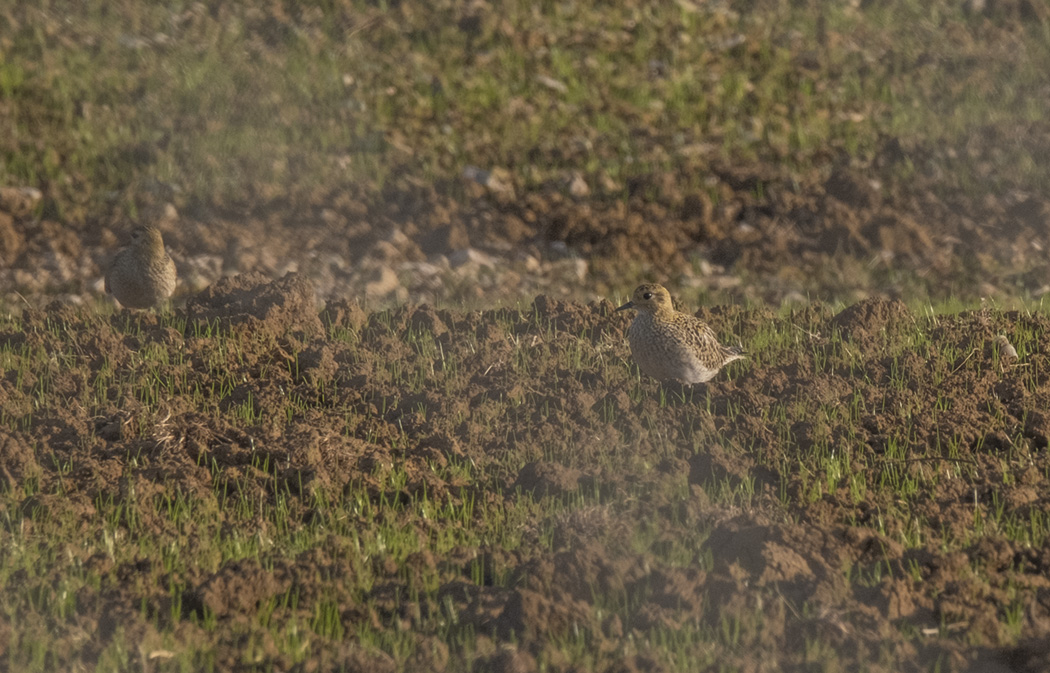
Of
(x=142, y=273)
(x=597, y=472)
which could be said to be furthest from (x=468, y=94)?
(x=597, y=472)

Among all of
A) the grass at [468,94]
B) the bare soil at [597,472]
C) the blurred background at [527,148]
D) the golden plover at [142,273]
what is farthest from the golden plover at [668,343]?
the grass at [468,94]

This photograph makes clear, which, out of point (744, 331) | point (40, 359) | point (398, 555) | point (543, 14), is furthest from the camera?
point (543, 14)

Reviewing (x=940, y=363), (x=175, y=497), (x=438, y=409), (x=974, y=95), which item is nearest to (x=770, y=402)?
(x=940, y=363)

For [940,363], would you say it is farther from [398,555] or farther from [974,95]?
[974,95]

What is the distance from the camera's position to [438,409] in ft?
24.3

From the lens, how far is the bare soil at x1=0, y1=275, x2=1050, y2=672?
520cm

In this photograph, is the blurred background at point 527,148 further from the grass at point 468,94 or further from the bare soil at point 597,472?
the bare soil at point 597,472

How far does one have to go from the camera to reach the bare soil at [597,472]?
520 cm

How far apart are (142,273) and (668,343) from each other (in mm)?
3569

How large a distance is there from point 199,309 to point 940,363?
14.6 ft

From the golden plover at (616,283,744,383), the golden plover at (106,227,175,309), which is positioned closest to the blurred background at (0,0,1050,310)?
the golden plover at (106,227,175,309)

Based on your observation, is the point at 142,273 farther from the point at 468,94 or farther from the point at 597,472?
the point at 468,94

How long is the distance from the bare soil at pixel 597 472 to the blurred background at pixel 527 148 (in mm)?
2012

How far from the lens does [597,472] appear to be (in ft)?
22.0
